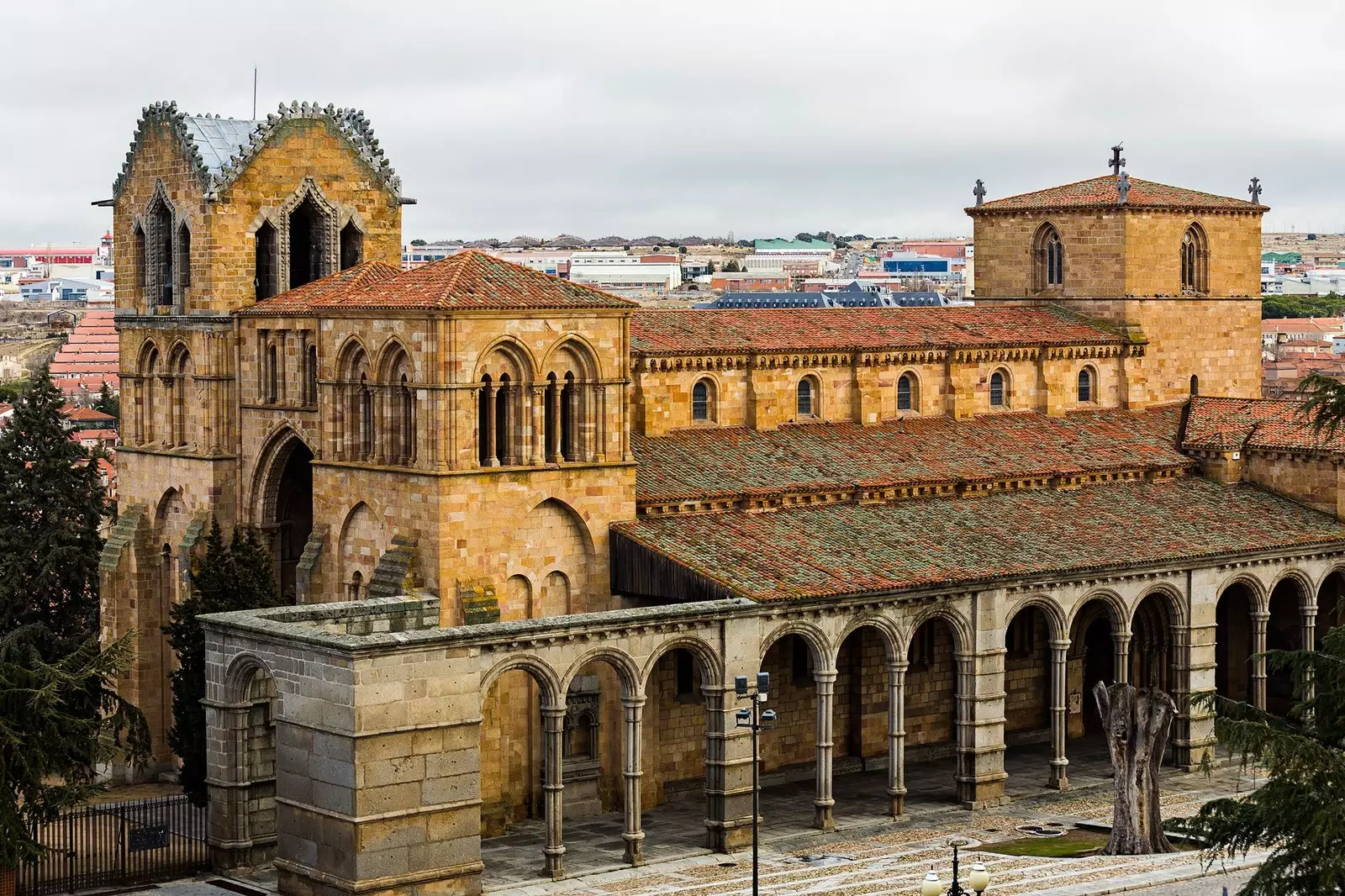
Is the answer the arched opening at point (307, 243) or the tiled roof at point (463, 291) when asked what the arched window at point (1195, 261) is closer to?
the tiled roof at point (463, 291)

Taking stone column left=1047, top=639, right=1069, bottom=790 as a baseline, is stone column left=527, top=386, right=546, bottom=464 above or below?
above

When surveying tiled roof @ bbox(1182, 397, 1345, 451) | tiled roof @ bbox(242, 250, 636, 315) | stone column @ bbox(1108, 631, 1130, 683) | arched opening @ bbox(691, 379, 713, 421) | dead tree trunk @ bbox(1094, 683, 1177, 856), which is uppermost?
tiled roof @ bbox(242, 250, 636, 315)

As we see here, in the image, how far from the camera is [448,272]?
57.4 m

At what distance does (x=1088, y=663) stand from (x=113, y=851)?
29102mm

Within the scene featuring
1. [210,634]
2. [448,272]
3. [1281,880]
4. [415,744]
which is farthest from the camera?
[448,272]

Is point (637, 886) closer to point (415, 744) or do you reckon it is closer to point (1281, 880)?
point (415, 744)

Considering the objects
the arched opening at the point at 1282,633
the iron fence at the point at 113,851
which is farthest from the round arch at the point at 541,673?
the arched opening at the point at 1282,633

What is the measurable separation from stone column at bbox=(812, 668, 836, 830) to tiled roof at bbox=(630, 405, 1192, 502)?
19.6 feet

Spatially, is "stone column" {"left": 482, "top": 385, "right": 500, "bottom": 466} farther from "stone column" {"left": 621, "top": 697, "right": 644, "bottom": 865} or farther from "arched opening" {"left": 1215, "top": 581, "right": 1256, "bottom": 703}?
"arched opening" {"left": 1215, "top": 581, "right": 1256, "bottom": 703}

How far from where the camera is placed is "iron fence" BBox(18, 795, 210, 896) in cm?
5259

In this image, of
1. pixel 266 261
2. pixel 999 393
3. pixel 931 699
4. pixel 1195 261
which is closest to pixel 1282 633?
pixel 999 393

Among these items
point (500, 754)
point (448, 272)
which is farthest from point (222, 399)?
point (500, 754)

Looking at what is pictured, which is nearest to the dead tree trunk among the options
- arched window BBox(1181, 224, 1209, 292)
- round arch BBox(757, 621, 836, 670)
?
round arch BBox(757, 621, 836, 670)

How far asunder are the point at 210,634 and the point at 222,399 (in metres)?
11.8
